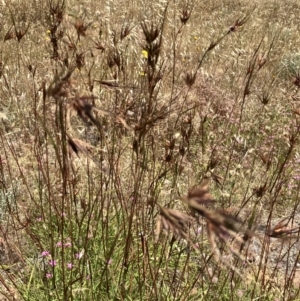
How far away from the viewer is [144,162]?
2107 mm

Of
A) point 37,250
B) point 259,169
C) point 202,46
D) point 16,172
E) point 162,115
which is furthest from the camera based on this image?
point 202,46

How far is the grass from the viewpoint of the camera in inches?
50.5

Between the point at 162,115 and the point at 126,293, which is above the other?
the point at 162,115

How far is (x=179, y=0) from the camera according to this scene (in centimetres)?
681

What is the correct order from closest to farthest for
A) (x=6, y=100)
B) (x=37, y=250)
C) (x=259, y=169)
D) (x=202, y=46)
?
(x=37, y=250), (x=259, y=169), (x=6, y=100), (x=202, y=46)

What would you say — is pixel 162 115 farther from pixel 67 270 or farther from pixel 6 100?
pixel 6 100

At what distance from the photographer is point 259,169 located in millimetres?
3592

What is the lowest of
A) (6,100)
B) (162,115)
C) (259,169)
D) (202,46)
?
(162,115)

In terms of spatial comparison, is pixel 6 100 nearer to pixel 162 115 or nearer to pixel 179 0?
pixel 162 115

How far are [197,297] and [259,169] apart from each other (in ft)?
5.55

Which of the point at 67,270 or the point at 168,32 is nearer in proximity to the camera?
the point at 67,270

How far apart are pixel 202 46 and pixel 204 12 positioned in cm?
197

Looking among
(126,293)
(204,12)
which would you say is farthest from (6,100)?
(204,12)

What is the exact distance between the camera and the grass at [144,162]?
50.5 inches
